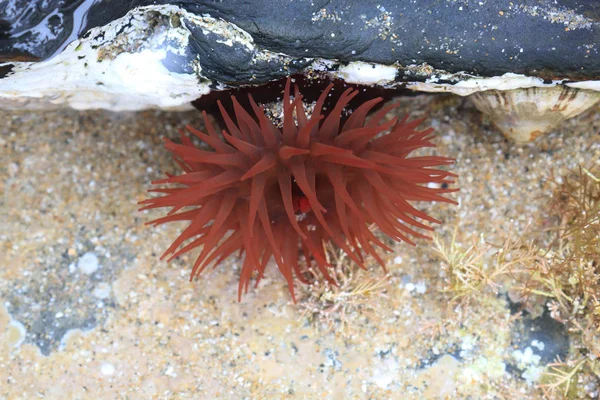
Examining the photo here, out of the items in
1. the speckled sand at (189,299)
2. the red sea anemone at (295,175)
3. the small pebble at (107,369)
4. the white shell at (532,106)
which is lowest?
the small pebble at (107,369)

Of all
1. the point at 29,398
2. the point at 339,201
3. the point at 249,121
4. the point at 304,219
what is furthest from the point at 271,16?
the point at 29,398

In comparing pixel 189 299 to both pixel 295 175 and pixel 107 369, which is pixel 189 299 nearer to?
pixel 107 369

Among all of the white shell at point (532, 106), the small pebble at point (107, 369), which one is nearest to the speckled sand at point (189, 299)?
the small pebble at point (107, 369)

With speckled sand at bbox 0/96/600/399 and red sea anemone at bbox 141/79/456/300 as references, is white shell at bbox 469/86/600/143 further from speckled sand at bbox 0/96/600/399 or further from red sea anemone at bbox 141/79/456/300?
red sea anemone at bbox 141/79/456/300

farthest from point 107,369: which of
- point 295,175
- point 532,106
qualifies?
point 532,106

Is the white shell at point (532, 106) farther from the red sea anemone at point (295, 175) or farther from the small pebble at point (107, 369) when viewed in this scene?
the small pebble at point (107, 369)

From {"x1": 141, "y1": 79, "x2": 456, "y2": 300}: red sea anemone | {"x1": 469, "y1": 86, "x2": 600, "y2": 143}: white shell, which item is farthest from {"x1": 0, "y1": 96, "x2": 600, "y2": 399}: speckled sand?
{"x1": 141, "y1": 79, "x2": 456, "y2": 300}: red sea anemone
